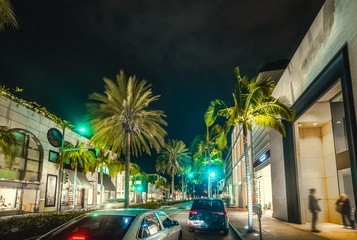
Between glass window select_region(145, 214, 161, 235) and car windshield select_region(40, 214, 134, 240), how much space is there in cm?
61

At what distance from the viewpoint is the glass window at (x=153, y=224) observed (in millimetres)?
5585

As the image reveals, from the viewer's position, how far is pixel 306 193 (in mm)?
16266

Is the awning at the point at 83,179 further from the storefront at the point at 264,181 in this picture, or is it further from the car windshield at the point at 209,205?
the car windshield at the point at 209,205

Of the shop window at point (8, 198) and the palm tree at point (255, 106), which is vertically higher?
the palm tree at point (255, 106)

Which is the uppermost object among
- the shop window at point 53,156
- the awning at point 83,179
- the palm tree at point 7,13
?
the palm tree at point 7,13

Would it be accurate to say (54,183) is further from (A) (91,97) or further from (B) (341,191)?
(B) (341,191)

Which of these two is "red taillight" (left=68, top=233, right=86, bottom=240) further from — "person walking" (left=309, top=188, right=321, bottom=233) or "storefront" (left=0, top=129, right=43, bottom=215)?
"storefront" (left=0, top=129, right=43, bottom=215)

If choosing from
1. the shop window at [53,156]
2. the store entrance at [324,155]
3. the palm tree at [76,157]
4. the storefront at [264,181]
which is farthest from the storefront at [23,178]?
the store entrance at [324,155]

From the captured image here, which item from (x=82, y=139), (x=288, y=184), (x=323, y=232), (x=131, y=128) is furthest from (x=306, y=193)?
(x=82, y=139)

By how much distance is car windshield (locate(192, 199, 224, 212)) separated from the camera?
12.2 meters

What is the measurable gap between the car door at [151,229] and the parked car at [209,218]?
6.00 metres

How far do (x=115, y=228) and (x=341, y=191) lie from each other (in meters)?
13.5

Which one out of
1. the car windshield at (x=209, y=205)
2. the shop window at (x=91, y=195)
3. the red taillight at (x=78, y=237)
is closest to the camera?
the red taillight at (x=78, y=237)

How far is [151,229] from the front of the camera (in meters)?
5.61
